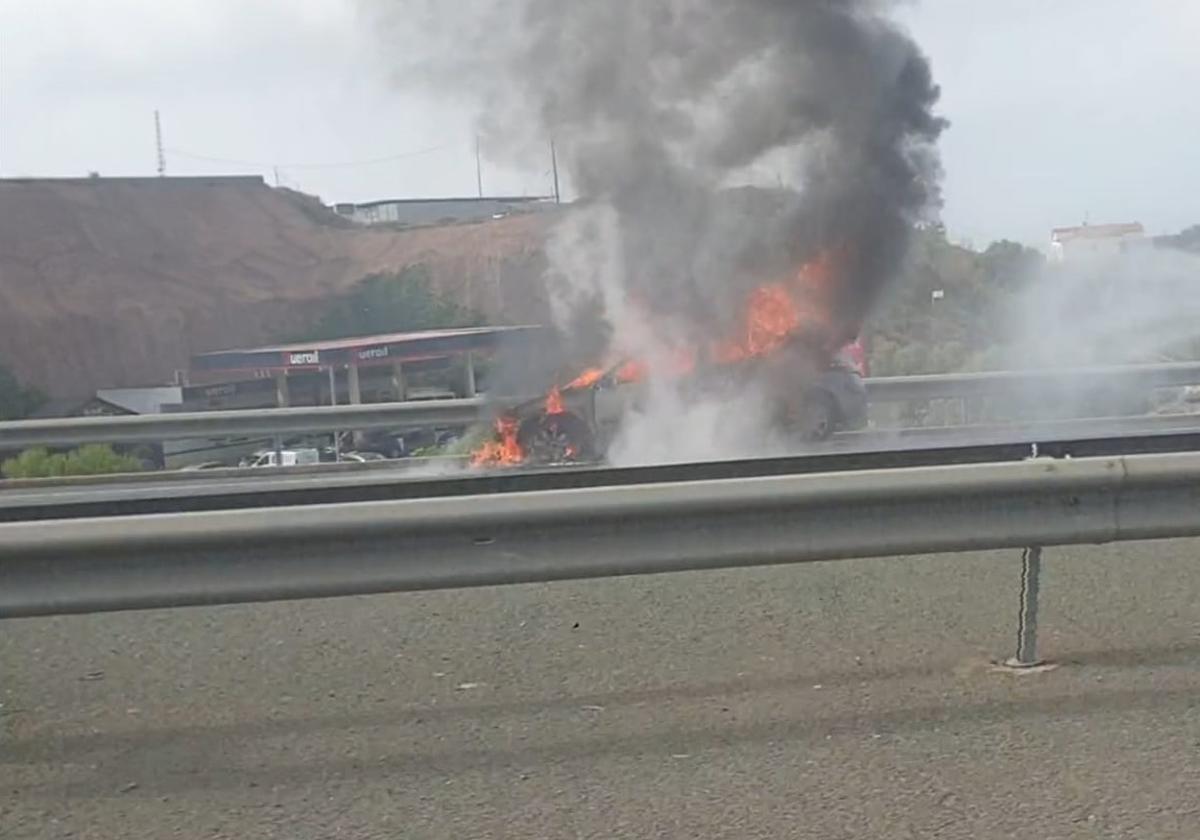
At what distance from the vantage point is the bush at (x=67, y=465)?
11.5m

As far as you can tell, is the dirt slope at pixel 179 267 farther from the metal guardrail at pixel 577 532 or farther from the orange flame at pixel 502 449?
the metal guardrail at pixel 577 532

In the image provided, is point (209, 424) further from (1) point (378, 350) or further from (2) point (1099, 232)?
(2) point (1099, 232)

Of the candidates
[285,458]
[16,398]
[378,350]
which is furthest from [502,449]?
[16,398]

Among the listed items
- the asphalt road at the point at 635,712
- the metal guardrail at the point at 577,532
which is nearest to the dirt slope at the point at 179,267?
the asphalt road at the point at 635,712

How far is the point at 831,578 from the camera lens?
6.02 meters

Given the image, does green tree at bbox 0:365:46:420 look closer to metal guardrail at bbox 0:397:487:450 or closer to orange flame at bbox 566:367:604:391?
metal guardrail at bbox 0:397:487:450

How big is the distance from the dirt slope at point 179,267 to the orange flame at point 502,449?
8.41 ft

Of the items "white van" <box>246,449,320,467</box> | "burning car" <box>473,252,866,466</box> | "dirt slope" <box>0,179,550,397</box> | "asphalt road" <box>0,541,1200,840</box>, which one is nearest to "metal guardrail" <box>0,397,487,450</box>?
"white van" <box>246,449,320,467</box>

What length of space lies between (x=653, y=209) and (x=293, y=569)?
9056 millimetres

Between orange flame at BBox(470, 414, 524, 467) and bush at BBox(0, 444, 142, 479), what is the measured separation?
3.00m

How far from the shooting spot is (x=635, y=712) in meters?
4.52

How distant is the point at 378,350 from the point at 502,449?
1.33 m

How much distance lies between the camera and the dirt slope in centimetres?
1477

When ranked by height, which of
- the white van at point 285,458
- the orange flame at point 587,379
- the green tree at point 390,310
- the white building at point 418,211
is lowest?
the white van at point 285,458
